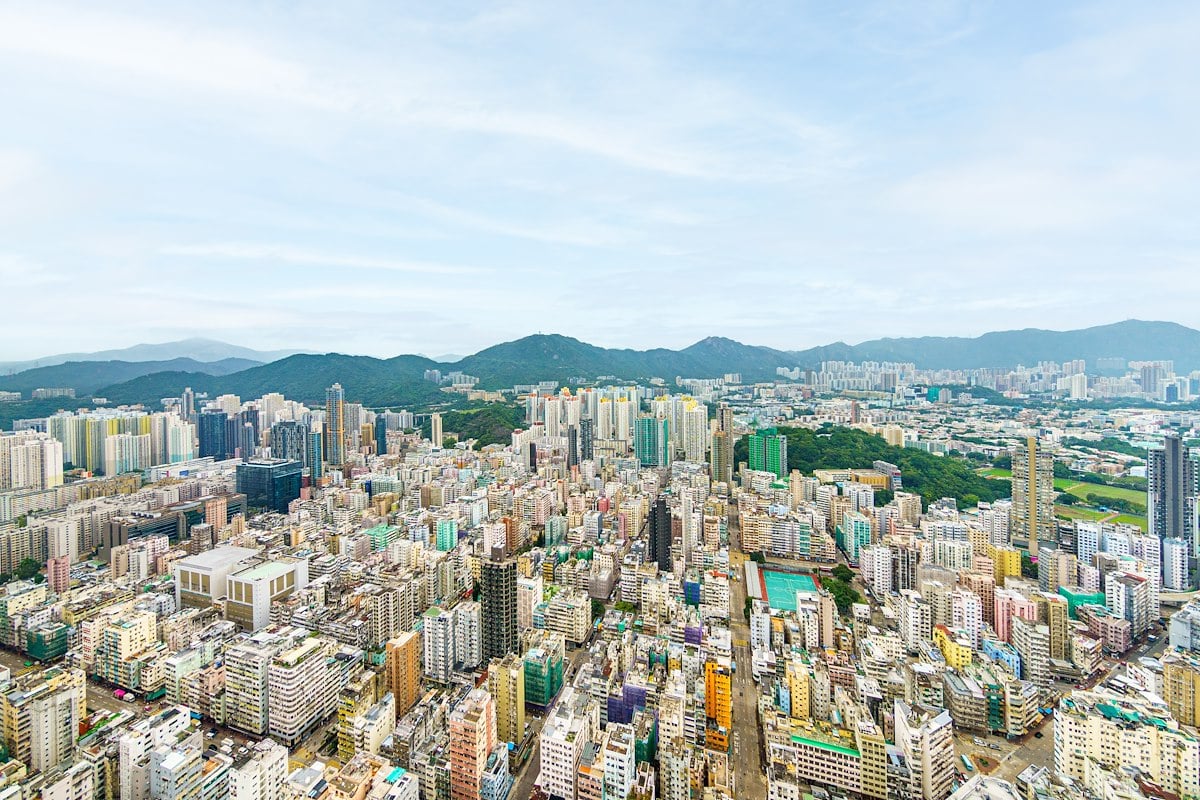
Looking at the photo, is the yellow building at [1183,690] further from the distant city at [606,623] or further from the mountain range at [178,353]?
the mountain range at [178,353]

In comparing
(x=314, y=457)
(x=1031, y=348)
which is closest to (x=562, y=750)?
(x=314, y=457)

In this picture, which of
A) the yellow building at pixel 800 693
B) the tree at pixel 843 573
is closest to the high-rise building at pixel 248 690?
the yellow building at pixel 800 693

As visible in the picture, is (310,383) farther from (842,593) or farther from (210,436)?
(842,593)

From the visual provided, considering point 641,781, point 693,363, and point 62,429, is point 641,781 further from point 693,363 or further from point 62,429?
point 693,363

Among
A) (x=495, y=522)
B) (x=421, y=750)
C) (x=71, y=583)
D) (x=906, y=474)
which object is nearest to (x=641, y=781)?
(x=421, y=750)

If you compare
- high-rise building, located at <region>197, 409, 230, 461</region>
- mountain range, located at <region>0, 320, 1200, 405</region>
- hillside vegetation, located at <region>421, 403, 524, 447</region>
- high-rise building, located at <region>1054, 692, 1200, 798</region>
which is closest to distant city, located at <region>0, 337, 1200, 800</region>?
high-rise building, located at <region>1054, 692, 1200, 798</region>

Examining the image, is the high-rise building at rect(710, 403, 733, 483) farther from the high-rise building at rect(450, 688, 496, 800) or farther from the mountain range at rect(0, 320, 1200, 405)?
the mountain range at rect(0, 320, 1200, 405)
